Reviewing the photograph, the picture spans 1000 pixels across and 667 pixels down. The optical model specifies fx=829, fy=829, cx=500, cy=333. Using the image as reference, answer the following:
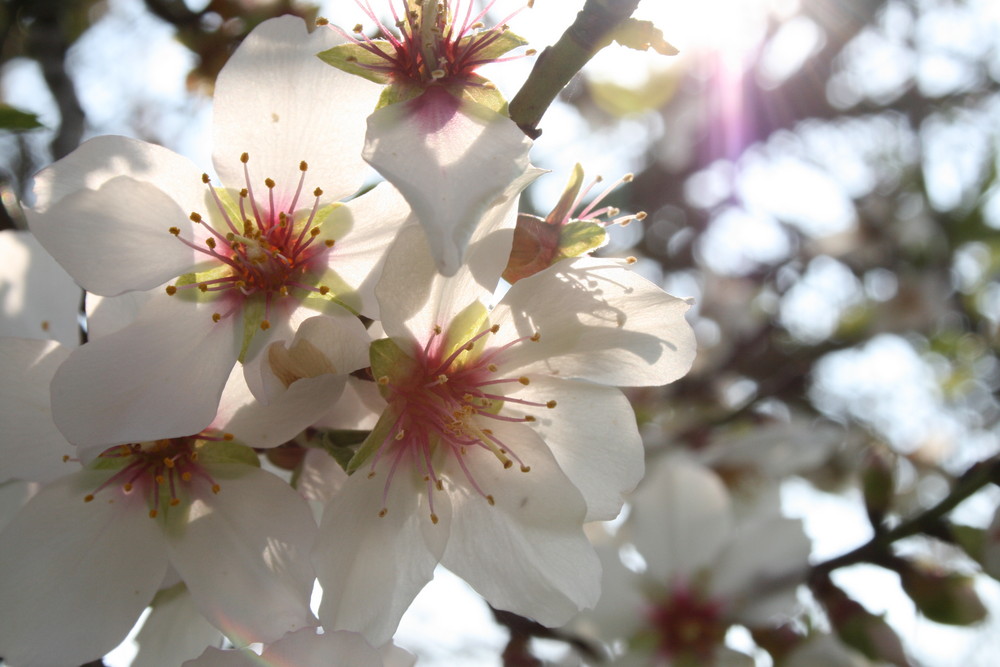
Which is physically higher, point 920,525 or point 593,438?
point 593,438

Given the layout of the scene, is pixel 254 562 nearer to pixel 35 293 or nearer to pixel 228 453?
pixel 228 453

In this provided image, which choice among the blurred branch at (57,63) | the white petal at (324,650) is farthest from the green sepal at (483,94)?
the blurred branch at (57,63)

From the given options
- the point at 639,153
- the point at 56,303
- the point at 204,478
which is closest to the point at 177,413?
the point at 204,478

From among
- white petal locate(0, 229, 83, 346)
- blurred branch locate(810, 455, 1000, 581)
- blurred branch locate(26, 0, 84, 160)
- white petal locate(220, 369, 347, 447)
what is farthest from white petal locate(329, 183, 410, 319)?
blurred branch locate(810, 455, 1000, 581)

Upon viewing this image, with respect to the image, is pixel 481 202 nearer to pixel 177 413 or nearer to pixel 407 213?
pixel 407 213

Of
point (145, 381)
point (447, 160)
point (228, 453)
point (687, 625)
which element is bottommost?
point (687, 625)

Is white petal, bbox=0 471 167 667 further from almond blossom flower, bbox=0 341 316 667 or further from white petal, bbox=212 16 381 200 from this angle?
white petal, bbox=212 16 381 200

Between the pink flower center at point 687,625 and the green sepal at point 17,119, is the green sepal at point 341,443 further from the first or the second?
the pink flower center at point 687,625

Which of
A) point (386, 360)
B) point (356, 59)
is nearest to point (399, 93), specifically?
point (356, 59)
